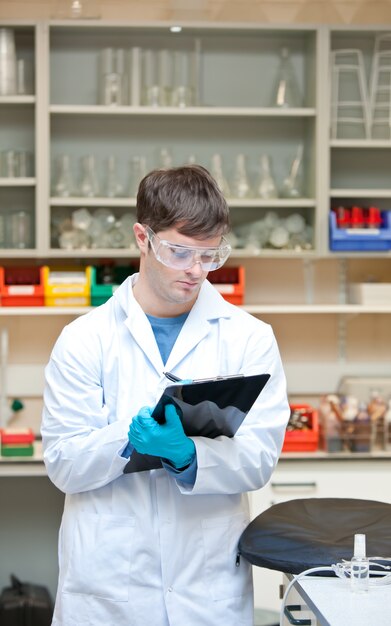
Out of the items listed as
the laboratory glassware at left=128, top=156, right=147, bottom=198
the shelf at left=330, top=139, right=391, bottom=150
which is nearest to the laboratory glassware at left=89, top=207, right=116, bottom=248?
the laboratory glassware at left=128, top=156, right=147, bottom=198

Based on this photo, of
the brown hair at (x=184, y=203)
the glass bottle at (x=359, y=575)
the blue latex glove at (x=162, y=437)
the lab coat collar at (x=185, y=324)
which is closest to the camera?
the glass bottle at (x=359, y=575)

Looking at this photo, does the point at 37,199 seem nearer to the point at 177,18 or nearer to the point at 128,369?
the point at 177,18

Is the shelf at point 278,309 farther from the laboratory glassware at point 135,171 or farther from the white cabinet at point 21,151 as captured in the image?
the laboratory glassware at point 135,171

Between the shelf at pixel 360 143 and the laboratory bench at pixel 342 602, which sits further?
the shelf at pixel 360 143

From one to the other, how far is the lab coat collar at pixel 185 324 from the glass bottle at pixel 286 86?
2.06m

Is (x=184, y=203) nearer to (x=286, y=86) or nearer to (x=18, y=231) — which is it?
(x=18, y=231)

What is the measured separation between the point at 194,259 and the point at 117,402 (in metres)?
0.33

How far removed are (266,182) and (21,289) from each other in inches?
41.5

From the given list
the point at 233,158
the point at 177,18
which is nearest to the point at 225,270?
the point at 233,158

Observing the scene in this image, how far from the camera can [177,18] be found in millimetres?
3766

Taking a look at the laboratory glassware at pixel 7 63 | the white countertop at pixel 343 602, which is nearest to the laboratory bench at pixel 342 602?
the white countertop at pixel 343 602

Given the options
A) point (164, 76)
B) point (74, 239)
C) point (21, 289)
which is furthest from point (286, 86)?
point (21, 289)

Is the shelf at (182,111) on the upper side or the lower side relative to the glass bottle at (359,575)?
upper

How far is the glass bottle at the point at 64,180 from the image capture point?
3768mm
